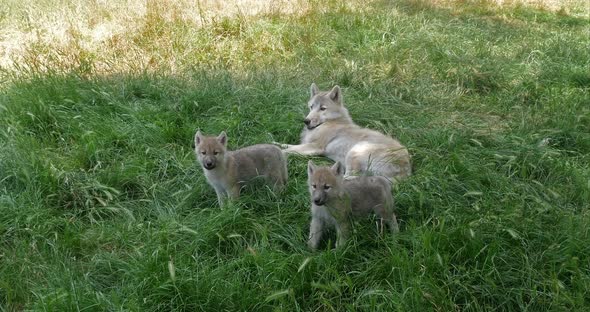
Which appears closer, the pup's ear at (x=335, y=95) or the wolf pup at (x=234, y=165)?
the wolf pup at (x=234, y=165)

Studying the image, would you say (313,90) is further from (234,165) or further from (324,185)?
(324,185)

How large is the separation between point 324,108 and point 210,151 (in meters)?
2.36

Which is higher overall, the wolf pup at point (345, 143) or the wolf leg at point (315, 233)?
the wolf leg at point (315, 233)

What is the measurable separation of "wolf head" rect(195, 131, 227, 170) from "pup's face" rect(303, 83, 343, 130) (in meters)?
1.98

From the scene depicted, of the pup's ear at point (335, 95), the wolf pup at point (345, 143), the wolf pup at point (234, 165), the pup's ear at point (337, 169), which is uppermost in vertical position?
the pup's ear at point (337, 169)

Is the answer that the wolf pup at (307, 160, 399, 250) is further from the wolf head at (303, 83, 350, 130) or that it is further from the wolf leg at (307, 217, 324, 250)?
the wolf head at (303, 83, 350, 130)

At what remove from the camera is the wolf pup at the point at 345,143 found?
5.57 m

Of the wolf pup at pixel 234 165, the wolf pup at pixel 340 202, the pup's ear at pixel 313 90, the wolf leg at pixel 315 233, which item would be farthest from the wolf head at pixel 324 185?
the pup's ear at pixel 313 90

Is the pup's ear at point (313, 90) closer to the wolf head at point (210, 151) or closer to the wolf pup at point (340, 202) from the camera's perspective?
the wolf head at point (210, 151)

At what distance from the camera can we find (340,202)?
4.39 metres

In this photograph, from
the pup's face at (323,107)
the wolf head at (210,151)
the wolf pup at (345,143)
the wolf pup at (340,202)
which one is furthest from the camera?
the pup's face at (323,107)

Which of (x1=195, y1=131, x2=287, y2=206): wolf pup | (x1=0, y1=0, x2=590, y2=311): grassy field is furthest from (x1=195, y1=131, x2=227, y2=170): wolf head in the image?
(x1=0, y1=0, x2=590, y2=311): grassy field

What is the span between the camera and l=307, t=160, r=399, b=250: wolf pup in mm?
4324

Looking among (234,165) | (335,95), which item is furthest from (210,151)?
(335,95)
